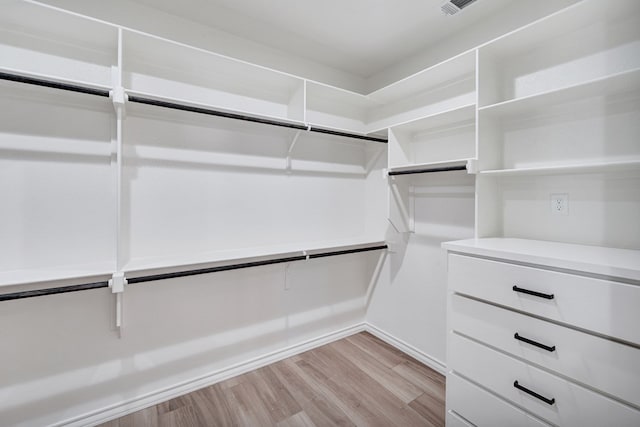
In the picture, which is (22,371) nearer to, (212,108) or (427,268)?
(212,108)

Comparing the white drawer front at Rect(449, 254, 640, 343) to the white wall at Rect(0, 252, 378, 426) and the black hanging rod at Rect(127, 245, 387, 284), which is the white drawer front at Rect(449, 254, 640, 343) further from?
the white wall at Rect(0, 252, 378, 426)

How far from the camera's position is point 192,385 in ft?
6.26

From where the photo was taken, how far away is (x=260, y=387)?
1.95 meters

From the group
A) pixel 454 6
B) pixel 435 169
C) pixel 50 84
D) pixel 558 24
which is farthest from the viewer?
pixel 435 169

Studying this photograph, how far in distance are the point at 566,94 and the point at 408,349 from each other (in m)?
1.99

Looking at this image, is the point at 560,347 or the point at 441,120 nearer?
the point at 560,347

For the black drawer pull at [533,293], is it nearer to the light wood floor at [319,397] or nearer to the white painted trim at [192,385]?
the light wood floor at [319,397]

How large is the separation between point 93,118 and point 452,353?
2.30 metres

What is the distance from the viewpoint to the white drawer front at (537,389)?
3.27 feet

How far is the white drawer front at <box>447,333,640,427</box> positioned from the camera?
100 centimetres

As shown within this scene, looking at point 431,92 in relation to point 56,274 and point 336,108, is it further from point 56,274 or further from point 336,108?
point 56,274

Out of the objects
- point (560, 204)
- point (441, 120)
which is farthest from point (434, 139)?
point (560, 204)

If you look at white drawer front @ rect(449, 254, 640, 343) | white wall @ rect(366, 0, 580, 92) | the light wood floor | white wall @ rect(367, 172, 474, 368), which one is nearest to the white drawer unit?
white drawer front @ rect(449, 254, 640, 343)

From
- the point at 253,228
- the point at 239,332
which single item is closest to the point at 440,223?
the point at 253,228
